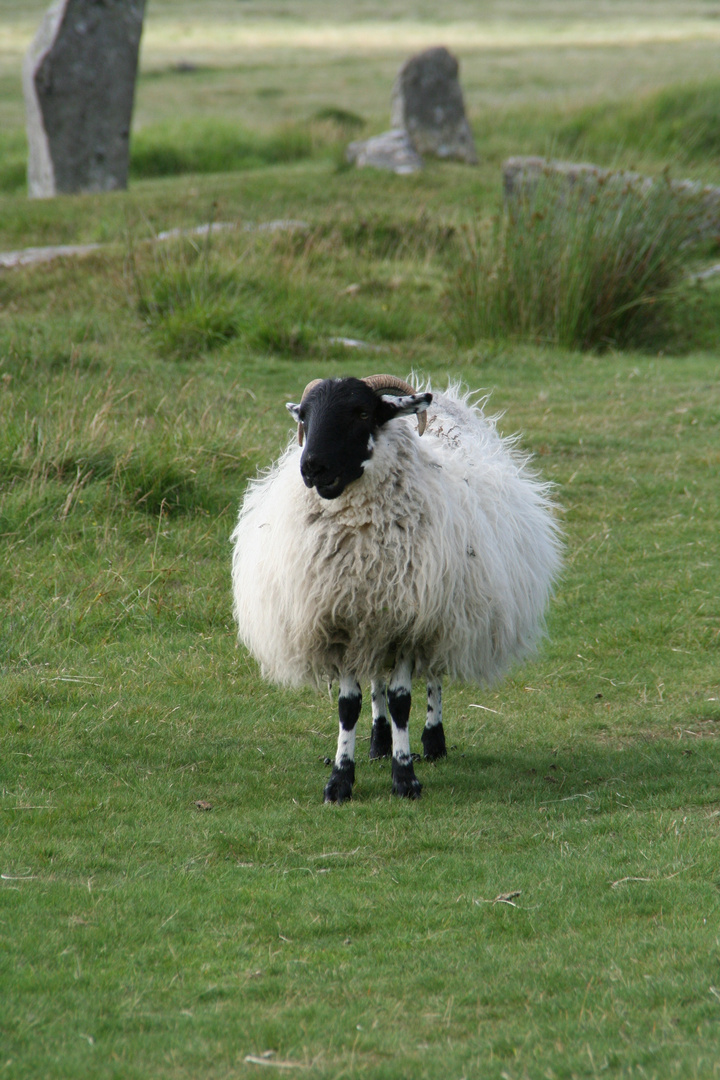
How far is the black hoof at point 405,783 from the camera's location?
571 centimetres

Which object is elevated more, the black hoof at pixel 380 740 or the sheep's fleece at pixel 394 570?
the sheep's fleece at pixel 394 570

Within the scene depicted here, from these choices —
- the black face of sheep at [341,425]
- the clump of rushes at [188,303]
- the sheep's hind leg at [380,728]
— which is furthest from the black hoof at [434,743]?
the clump of rushes at [188,303]

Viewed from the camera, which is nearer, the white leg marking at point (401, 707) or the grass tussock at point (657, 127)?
the white leg marking at point (401, 707)

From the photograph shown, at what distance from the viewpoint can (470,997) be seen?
3807mm

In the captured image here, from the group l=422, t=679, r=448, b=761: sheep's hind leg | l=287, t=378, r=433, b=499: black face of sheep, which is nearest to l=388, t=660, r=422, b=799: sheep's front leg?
l=422, t=679, r=448, b=761: sheep's hind leg

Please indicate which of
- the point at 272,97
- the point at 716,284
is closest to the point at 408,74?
the point at 716,284

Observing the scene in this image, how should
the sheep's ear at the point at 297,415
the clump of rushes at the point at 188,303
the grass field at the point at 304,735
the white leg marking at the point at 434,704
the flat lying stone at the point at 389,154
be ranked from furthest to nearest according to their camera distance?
1. the flat lying stone at the point at 389,154
2. the clump of rushes at the point at 188,303
3. the white leg marking at the point at 434,704
4. the sheep's ear at the point at 297,415
5. the grass field at the point at 304,735

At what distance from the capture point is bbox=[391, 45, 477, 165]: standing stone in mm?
23609

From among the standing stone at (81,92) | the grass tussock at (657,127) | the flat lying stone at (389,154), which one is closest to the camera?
the standing stone at (81,92)

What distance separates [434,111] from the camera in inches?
933

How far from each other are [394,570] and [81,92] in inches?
645

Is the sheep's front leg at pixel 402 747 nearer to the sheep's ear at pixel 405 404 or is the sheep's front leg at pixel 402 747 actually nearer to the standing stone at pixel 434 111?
the sheep's ear at pixel 405 404

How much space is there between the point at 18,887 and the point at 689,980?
8.04 ft

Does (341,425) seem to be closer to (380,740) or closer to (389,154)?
(380,740)
